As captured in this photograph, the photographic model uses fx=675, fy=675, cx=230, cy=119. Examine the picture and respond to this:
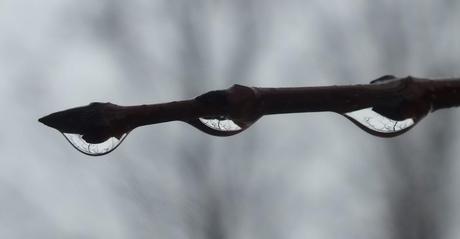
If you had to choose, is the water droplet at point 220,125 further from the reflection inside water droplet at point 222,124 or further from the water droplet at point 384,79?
the water droplet at point 384,79

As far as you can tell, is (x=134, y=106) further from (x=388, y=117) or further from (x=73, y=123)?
(x=388, y=117)

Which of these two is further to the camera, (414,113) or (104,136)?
(414,113)

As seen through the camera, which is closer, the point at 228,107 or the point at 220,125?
the point at 228,107

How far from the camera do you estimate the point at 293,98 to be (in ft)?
3.67

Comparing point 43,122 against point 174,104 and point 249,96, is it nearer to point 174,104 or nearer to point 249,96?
point 174,104

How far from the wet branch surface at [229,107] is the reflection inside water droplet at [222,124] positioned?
0.02 m

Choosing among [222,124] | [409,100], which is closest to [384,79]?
[409,100]

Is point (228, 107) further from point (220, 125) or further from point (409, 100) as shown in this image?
point (409, 100)

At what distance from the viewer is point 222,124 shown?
128cm

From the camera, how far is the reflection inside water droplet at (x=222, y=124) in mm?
1221

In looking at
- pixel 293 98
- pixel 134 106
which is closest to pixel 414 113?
pixel 293 98

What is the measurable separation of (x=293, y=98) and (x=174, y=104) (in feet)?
0.64

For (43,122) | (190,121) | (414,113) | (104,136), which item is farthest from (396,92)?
(43,122)

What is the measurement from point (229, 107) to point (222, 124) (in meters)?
0.14
